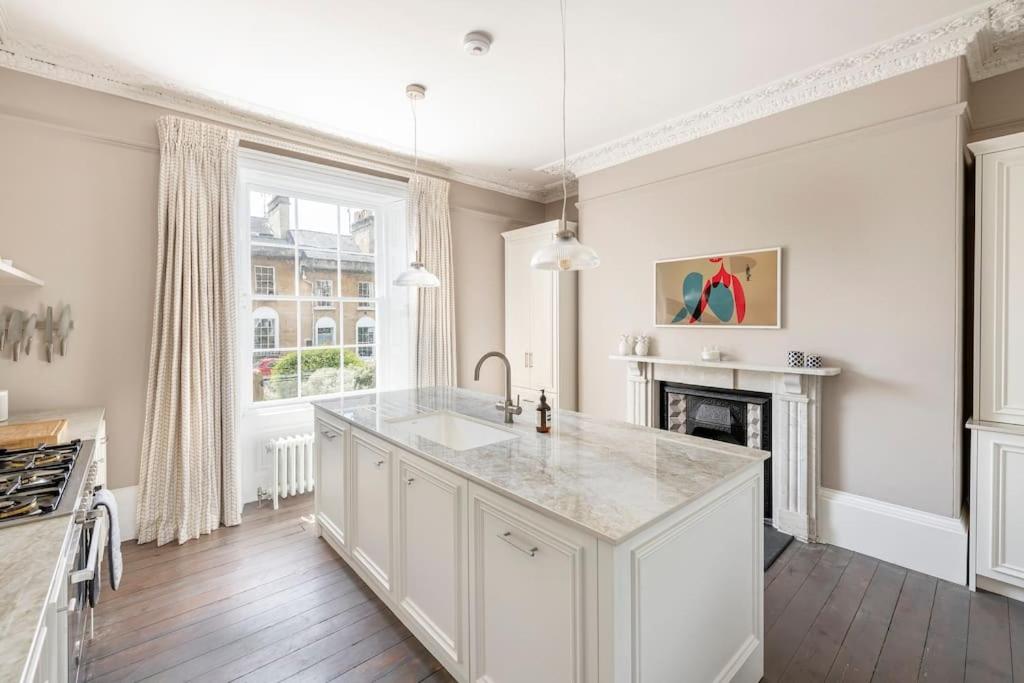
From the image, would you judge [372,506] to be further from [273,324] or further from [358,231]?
[358,231]

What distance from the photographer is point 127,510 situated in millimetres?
2891

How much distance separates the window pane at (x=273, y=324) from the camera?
3.60m

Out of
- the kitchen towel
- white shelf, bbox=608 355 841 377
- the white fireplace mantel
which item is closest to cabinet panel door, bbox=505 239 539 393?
white shelf, bbox=608 355 841 377

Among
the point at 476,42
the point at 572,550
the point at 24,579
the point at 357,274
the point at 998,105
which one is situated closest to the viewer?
the point at 24,579

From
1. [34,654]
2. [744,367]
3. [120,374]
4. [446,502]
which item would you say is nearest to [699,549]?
[446,502]

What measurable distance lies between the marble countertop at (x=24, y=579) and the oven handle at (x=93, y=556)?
0.33ft

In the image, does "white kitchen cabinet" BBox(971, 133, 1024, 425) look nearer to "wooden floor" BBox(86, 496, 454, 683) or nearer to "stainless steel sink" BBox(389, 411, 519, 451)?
"stainless steel sink" BBox(389, 411, 519, 451)

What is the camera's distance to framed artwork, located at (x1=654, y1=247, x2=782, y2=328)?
3131mm

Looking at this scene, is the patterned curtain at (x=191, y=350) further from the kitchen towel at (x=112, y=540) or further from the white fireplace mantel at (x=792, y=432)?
the white fireplace mantel at (x=792, y=432)

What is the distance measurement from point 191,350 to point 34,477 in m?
1.67

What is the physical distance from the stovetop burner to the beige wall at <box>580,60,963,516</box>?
3603 millimetres

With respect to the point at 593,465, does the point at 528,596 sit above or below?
below

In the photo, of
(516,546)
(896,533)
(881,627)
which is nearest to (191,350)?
(516,546)

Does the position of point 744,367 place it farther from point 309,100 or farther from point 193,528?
point 193,528
